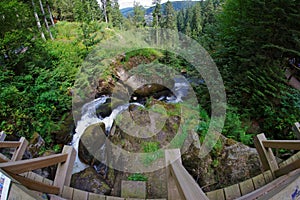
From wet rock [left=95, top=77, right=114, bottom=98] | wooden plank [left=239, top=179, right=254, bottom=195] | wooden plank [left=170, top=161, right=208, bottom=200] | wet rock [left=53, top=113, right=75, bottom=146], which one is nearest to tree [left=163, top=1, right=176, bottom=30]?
wet rock [left=95, top=77, right=114, bottom=98]

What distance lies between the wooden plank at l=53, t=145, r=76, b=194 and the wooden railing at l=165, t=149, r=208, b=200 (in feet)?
3.51

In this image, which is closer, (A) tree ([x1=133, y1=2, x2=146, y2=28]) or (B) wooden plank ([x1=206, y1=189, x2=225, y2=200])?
(B) wooden plank ([x1=206, y1=189, x2=225, y2=200])

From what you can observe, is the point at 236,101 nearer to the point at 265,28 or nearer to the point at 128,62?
the point at 265,28

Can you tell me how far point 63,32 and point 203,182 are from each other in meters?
17.2

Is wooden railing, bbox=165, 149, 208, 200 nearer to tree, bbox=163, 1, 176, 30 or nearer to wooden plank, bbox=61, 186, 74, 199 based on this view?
wooden plank, bbox=61, 186, 74, 199

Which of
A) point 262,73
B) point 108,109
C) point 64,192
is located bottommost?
point 108,109

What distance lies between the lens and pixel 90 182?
13.6 feet

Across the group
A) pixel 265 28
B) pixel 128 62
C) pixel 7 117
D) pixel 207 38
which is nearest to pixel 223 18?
pixel 207 38

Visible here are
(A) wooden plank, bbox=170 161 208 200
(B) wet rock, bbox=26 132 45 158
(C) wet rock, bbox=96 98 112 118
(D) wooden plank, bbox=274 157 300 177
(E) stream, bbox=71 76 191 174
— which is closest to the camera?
(A) wooden plank, bbox=170 161 208 200

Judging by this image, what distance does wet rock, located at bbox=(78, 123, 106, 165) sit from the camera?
518 cm

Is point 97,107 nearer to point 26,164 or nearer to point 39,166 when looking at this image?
Answer: point 39,166

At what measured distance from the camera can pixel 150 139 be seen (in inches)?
157

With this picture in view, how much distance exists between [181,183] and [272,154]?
1.83 m

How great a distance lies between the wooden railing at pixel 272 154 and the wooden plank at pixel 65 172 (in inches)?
84.2
